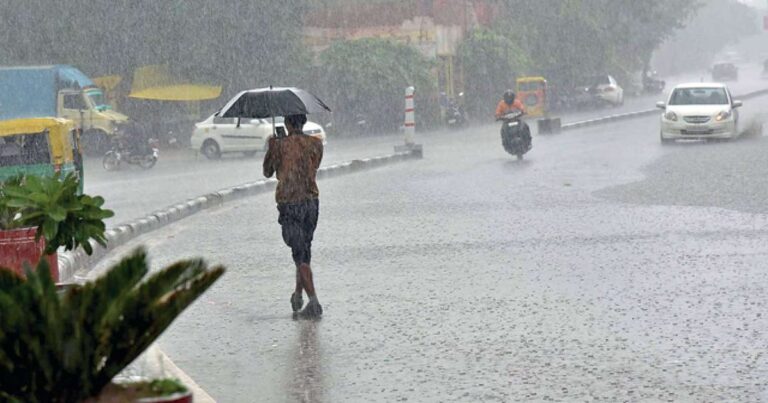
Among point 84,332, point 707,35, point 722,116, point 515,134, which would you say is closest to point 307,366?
point 84,332

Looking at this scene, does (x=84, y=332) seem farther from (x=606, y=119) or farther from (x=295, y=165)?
(x=606, y=119)

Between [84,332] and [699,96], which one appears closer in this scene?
[84,332]

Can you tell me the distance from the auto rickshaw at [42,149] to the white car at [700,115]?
49.0 ft

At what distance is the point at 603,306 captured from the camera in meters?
10.2

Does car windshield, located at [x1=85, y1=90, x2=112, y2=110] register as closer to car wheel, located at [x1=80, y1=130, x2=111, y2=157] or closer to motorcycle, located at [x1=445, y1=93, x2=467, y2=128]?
car wheel, located at [x1=80, y1=130, x2=111, y2=157]

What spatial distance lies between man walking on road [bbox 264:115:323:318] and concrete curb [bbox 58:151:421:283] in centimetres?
152

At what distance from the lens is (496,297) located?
10.8m

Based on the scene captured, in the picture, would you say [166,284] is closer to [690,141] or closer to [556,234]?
[556,234]

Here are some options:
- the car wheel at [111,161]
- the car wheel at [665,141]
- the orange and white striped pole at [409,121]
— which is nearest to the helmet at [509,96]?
the orange and white striped pole at [409,121]

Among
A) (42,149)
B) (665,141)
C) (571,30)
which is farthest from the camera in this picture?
(571,30)

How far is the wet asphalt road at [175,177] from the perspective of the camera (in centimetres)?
2188

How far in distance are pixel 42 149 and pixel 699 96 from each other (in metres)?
16.7

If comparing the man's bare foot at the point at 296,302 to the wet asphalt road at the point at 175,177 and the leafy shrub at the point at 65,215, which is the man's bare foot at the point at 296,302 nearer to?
the leafy shrub at the point at 65,215

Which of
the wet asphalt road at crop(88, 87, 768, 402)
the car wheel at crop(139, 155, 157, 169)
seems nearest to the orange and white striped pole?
the car wheel at crop(139, 155, 157, 169)
